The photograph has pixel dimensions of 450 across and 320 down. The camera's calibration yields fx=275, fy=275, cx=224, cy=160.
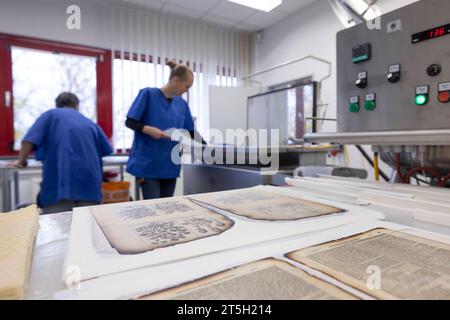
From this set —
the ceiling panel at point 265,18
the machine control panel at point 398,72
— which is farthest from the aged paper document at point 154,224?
the ceiling panel at point 265,18

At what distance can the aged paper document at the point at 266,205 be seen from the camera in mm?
495

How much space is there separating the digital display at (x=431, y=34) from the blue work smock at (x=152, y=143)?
116cm

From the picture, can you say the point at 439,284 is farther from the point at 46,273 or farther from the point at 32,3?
the point at 32,3

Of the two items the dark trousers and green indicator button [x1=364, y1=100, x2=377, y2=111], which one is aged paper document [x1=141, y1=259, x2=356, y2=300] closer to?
green indicator button [x1=364, y1=100, x2=377, y2=111]

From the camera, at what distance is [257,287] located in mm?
254

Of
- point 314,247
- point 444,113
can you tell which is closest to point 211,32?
point 444,113

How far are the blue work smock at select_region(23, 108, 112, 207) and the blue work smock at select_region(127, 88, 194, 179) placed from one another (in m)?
0.31

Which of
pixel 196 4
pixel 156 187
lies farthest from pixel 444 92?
pixel 196 4

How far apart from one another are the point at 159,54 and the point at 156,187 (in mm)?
2196

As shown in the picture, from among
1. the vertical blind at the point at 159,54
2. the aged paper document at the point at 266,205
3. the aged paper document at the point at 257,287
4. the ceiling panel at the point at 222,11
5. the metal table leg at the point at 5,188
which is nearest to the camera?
the aged paper document at the point at 257,287

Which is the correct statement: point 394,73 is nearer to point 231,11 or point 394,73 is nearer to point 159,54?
point 231,11

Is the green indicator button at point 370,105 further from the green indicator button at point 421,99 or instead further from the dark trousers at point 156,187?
the dark trousers at point 156,187

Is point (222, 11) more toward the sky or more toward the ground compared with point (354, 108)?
more toward the sky

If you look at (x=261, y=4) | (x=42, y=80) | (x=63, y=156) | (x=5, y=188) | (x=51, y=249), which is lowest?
(x=5, y=188)
